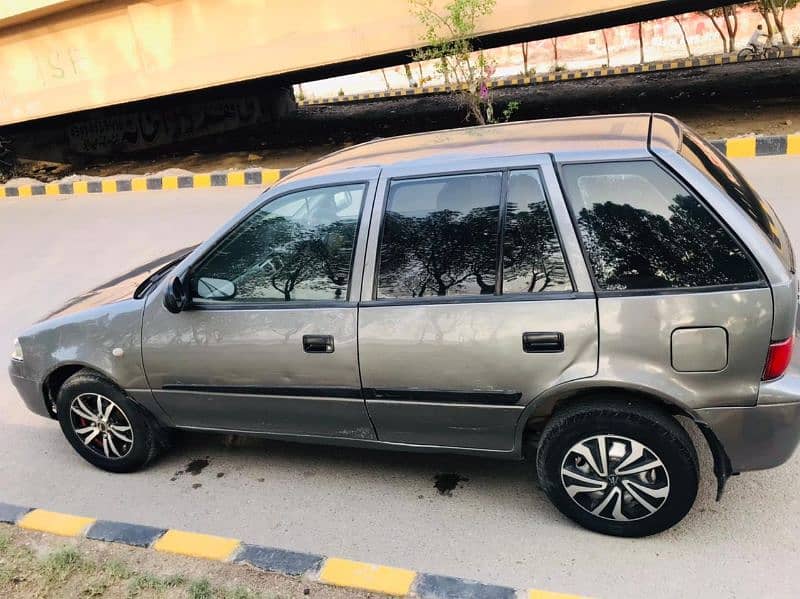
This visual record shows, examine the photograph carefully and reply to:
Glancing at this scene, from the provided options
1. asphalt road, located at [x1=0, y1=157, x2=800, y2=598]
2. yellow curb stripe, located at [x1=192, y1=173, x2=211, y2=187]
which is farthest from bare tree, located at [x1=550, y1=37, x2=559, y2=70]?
asphalt road, located at [x1=0, y1=157, x2=800, y2=598]

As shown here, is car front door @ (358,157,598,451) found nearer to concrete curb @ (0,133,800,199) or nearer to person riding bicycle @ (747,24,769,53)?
concrete curb @ (0,133,800,199)

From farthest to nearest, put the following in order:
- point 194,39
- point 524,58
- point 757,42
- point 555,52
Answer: point 524,58, point 555,52, point 757,42, point 194,39

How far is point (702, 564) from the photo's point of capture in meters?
3.05

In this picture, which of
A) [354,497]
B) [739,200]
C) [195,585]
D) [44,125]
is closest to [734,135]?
[739,200]

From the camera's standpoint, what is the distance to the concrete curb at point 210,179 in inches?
368

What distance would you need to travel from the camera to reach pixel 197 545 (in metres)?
3.41

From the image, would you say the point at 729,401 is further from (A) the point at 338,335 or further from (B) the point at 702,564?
(A) the point at 338,335

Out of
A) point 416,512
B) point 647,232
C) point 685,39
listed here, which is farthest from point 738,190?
point 685,39

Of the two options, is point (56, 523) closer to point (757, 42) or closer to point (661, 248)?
point (661, 248)

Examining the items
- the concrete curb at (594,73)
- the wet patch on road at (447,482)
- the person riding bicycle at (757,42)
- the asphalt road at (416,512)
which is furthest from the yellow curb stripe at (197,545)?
the person riding bicycle at (757,42)

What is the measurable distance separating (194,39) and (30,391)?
34.0 ft

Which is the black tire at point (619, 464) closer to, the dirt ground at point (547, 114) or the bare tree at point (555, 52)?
the dirt ground at point (547, 114)

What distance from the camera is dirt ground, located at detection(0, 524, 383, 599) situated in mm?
3066

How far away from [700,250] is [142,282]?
3.07 m
